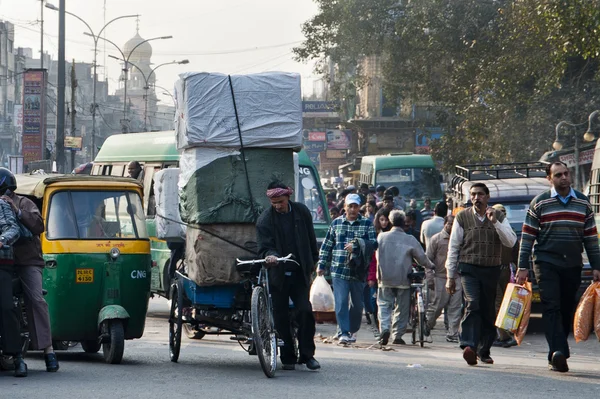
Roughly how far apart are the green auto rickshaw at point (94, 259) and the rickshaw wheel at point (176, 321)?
16.4 inches

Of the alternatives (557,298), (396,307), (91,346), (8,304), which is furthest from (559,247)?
(91,346)

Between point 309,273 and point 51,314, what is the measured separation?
264 cm

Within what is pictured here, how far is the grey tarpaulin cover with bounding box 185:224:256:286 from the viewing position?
34.9 feet

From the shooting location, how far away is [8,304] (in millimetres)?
9617

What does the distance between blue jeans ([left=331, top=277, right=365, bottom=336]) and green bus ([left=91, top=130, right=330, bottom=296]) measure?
385cm

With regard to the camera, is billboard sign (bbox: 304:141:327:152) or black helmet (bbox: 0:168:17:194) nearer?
black helmet (bbox: 0:168:17:194)

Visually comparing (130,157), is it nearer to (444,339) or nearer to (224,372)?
(444,339)

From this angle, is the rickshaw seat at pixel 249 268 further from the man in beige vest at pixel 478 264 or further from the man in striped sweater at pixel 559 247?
the man in striped sweater at pixel 559 247

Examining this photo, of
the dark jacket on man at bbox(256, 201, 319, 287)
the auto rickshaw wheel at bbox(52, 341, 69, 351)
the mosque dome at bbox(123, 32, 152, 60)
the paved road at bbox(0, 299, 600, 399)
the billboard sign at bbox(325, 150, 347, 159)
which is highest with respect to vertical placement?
the mosque dome at bbox(123, 32, 152, 60)

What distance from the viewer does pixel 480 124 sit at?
99.1 feet

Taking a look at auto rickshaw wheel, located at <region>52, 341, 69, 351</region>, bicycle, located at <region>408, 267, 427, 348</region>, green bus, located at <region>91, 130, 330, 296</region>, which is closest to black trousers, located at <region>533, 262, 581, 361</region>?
bicycle, located at <region>408, 267, 427, 348</region>

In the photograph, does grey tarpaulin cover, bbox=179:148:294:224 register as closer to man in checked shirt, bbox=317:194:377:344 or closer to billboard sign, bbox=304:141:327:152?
man in checked shirt, bbox=317:194:377:344

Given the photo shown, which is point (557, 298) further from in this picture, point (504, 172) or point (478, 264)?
point (504, 172)

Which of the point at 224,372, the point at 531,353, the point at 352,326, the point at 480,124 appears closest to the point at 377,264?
the point at 352,326
